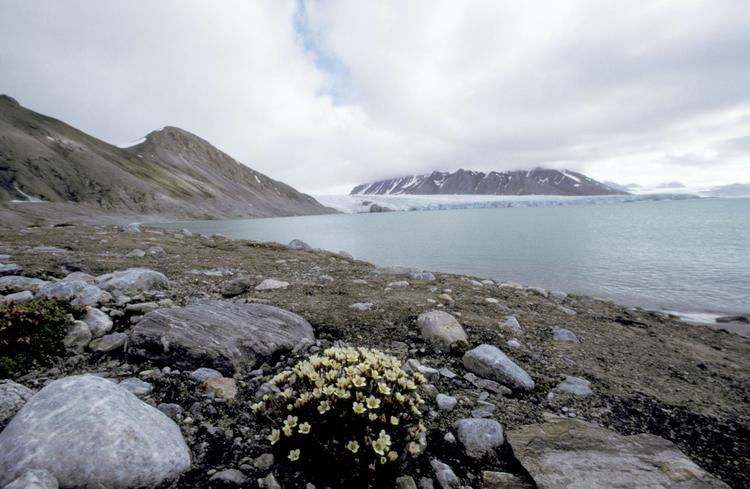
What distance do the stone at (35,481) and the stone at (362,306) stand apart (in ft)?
17.9

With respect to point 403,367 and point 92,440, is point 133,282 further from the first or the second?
point 403,367

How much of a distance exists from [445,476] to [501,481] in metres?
0.52

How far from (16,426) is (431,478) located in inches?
134

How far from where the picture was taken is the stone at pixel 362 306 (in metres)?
7.53

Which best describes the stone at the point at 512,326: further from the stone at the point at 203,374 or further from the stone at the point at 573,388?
the stone at the point at 203,374

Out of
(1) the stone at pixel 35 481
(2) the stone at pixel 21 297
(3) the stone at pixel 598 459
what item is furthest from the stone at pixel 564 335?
(2) the stone at pixel 21 297

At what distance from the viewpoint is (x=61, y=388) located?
3072 mm

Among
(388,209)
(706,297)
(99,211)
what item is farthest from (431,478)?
(388,209)

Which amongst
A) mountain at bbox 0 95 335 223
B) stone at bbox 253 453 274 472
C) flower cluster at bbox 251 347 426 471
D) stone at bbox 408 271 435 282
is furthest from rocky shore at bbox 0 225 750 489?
mountain at bbox 0 95 335 223

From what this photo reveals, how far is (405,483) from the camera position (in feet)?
9.82

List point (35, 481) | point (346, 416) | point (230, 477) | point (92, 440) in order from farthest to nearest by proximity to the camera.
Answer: point (346, 416) < point (230, 477) < point (92, 440) < point (35, 481)

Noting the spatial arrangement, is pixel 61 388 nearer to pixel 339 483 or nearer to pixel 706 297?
pixel 339 483

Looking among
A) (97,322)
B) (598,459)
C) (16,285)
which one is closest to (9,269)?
(16,285)

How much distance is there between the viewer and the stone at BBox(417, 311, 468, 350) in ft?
19.5
